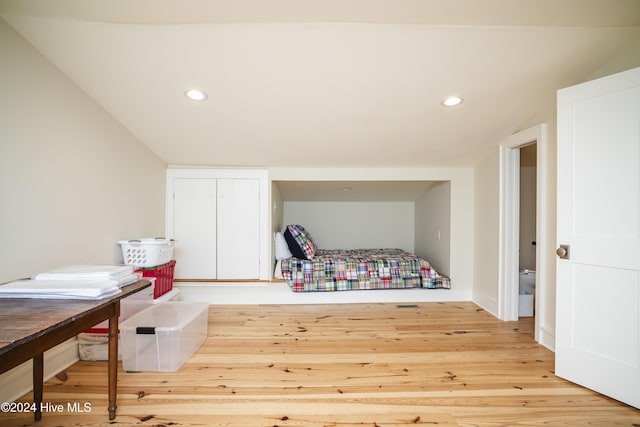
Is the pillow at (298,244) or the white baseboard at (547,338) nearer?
the white baseboard at (547,338)

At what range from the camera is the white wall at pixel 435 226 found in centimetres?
330

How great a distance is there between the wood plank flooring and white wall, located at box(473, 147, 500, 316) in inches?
19.8

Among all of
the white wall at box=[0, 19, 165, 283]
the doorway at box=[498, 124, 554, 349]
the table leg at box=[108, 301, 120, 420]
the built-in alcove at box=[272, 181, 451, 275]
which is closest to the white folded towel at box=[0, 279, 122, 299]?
the table leg at box=[108, 301, 120, 420]

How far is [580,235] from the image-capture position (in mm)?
1669

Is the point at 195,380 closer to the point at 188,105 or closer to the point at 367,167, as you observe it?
the point at 188,105

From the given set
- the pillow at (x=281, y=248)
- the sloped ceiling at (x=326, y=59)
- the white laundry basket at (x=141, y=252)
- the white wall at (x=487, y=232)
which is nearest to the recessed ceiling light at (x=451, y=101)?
the sloped ceiling at (x=326, y=59)

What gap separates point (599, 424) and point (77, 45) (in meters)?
3.62

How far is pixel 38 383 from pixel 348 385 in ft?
5.35

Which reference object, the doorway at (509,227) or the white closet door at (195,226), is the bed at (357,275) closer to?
the doorway at (509,227)

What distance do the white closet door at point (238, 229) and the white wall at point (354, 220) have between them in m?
1.45

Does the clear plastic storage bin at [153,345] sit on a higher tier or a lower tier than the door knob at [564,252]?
lower

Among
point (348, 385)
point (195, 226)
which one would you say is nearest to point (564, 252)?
point (348, 385)

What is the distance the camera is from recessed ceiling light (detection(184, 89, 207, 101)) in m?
1.98

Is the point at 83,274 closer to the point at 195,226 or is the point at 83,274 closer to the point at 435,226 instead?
the point at 195,226
